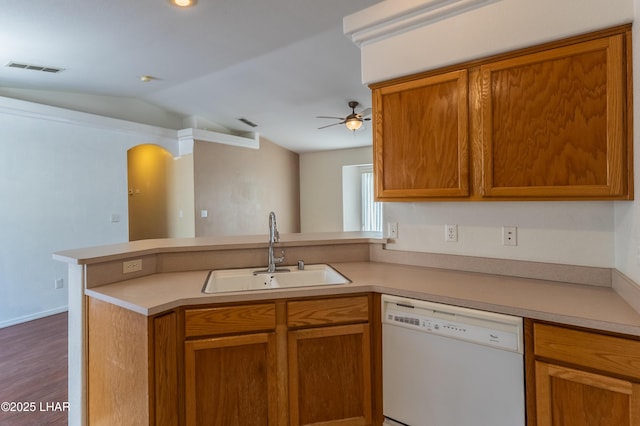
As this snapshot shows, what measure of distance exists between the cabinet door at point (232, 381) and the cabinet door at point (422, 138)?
111 centimetres

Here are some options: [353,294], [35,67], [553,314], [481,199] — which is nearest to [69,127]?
[35,67]

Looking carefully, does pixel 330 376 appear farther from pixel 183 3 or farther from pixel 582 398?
pixel 183 3

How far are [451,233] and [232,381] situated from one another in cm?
146

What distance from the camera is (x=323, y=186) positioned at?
26.6ft

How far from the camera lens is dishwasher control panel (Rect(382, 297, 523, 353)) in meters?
1.35

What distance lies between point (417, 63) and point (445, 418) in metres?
1.77

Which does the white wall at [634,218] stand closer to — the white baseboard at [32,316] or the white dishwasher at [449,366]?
the white dishwasher at [449,366]

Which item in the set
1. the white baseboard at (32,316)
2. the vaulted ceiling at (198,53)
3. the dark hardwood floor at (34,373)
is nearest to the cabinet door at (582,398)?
the dark hardwood floor at (34,373)

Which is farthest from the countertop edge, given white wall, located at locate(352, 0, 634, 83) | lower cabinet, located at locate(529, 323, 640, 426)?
lower cabinet, located at locate(529, 323, 640, 426)

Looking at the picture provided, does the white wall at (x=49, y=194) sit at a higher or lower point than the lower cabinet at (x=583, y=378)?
higher

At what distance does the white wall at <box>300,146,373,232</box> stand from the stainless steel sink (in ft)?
18.3

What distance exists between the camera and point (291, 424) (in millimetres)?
1650

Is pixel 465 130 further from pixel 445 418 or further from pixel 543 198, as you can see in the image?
pixel 445 418

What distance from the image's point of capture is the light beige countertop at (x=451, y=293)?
1.26 metres
